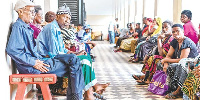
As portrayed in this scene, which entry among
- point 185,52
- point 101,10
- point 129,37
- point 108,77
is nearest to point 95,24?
point 101,10

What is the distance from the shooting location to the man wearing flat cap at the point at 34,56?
3217 millimetres

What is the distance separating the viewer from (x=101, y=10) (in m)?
29.7

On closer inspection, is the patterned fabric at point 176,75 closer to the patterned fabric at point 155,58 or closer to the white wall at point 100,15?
the patterned fabric at point 155,58

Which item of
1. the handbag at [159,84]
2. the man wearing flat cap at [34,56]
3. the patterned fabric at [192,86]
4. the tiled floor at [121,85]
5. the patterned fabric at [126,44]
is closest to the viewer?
the man wearing flat cap at [34,56]

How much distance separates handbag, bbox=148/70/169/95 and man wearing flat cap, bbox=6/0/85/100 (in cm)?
159

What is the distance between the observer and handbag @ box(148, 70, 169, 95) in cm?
493

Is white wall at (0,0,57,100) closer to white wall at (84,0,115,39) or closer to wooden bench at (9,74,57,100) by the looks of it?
wooden bench at (9,74,57,100)

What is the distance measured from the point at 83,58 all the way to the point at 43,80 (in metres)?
0.93

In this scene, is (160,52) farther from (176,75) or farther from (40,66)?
(40,66)

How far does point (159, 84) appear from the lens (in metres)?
5.02

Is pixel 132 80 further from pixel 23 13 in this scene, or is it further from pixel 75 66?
pixel 23 13

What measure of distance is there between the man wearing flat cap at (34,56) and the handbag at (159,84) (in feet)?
5.21

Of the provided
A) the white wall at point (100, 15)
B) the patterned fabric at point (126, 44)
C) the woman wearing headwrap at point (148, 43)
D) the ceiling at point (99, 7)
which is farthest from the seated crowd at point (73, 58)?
the white wall at point (100, 15)

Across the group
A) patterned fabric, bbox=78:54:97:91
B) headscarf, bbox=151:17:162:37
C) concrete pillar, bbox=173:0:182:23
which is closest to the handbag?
patterned fabric, bbox=78:54:97:91
